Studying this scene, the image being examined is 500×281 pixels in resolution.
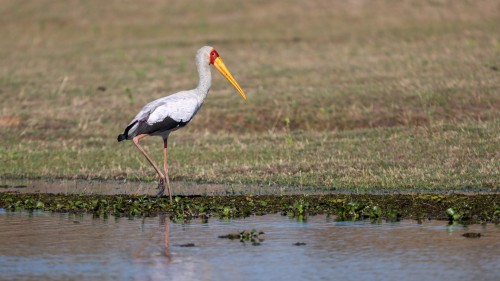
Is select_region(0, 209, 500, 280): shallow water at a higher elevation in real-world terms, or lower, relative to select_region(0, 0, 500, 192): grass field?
lower

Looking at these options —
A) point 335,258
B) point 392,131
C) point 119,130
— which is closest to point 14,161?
point 119,130

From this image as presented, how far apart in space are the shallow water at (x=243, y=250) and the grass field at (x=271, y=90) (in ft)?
10.5

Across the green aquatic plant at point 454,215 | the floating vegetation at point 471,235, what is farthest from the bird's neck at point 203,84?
the floating vegetation at point 471,235

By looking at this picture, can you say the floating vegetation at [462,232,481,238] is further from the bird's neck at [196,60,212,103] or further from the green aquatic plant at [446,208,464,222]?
the bird's neck at [196,60,212,103]

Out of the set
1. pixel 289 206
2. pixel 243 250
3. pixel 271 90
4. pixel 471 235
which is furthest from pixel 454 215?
pixel 271 90

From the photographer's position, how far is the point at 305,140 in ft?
60.6

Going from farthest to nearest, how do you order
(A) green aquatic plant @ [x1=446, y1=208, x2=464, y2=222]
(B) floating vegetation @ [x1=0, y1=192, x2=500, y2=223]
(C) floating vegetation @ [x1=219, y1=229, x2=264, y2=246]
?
(B) floating vegetation @ [x1=0, y1=192, x2=500, y2=223]
(A) green aquatic plant @ [x1=446, y1=208, x2=464, y2=222]
(C) floating vegetation @ [x1=219, y1=229, x2=264, y2=246]

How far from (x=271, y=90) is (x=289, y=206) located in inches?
468

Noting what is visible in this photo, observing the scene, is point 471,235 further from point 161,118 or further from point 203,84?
point 203,84

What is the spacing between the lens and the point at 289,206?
40.4 feet

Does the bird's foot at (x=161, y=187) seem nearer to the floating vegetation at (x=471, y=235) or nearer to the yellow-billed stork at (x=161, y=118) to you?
the yellow-billed stork at (x=161, y=118)

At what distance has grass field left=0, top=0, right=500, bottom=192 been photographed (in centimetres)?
1608

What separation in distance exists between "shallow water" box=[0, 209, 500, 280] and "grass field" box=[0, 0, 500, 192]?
10.5 feet

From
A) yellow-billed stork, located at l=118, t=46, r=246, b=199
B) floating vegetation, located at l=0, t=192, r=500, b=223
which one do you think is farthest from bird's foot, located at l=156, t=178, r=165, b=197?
floating vegetation, located at l=0, t=192, r=500, b=223
